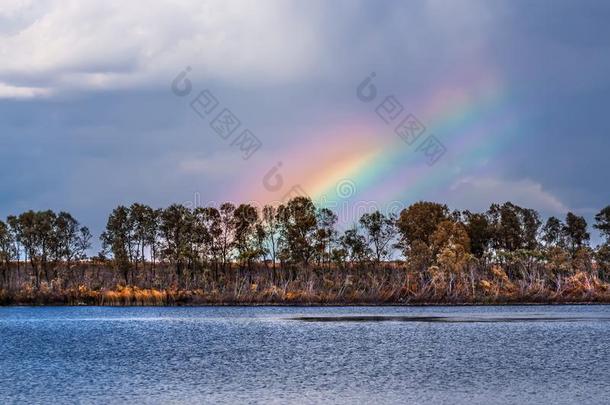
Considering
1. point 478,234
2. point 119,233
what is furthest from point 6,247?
point 478,234

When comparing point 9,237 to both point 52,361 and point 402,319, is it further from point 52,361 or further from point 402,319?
point 52,361

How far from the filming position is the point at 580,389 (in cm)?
3666

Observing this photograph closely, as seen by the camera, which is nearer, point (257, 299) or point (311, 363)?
point (311, 363)

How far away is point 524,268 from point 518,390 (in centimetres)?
10576

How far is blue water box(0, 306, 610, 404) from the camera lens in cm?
3591

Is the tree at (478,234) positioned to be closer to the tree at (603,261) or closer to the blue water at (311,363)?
the tree at (603,261)

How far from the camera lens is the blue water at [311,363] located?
118 ft

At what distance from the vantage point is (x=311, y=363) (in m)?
48.9

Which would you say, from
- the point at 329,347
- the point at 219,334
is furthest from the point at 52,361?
the point at 219,334

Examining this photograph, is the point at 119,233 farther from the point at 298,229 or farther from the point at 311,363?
the point at 311,363

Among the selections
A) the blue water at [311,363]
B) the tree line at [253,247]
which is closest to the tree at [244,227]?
the tree line at [253,247]

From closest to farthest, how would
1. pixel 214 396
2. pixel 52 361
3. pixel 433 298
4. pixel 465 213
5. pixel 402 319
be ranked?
pixel 214 396 → pixel 52 361 → pixel 402 319 → pixel 433 298 → pixel 465 213

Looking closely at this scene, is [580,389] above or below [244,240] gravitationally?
below

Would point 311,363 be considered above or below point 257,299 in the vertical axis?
below
